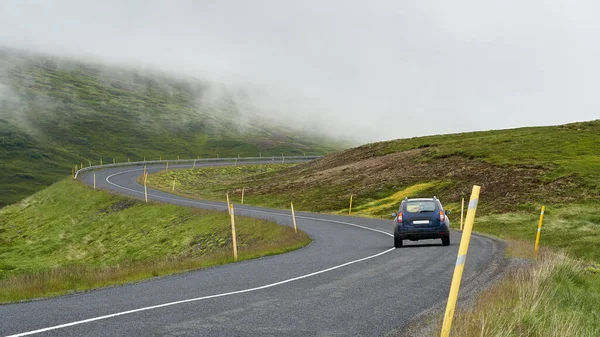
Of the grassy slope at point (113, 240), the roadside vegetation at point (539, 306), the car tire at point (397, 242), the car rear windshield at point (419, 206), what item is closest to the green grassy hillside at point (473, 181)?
the car rear windshield at point (419, 206)

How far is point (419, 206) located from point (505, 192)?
93.4 ft

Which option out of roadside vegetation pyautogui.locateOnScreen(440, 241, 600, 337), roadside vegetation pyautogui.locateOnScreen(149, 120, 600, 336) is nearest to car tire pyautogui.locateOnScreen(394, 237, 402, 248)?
roadside vegetation pyautogui.locateOnScreen(149, 120, 600, 336)

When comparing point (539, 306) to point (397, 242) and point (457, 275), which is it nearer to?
point (457, 275)

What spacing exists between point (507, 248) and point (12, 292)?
49.9ft

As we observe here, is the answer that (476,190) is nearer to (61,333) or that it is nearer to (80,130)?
(61,333)

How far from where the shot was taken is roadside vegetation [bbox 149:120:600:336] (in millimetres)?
9922

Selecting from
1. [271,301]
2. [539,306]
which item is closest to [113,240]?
[271,301]

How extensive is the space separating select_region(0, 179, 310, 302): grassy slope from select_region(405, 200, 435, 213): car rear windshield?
453 centimetres

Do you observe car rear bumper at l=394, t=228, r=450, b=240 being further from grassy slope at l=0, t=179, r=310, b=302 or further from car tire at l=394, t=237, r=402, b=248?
grassy slope at l=0, t=179, r=310, b=302

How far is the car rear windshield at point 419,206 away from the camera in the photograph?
23.7 metres

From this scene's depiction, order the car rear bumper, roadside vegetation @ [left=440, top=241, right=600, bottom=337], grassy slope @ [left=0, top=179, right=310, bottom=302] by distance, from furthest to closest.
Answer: the car rear bumper
grassy slope @ [left=0, top=179, right=310, bottom=302]
roadside vegetation @ [left=440, top=241, right=600, bottom=337]

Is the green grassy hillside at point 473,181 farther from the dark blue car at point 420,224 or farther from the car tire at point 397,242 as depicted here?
the car tire at point 397,242

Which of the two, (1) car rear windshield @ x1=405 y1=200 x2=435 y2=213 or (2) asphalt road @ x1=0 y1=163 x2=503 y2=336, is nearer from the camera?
(2) asphalt road @ x1=0 y1=163 x2=503 y2=336

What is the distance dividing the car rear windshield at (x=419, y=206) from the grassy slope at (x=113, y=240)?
14.9 ft
